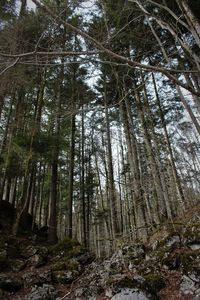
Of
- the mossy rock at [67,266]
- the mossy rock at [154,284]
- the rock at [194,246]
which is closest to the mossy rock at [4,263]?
the mossy rock at [67,266]

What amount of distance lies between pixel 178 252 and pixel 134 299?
157cm

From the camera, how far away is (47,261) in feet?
23.5

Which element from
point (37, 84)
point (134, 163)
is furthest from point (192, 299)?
point (37, 84)

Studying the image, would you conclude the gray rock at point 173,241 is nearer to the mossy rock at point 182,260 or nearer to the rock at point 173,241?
the rock at point 173,241

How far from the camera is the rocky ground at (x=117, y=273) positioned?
4.02 metres

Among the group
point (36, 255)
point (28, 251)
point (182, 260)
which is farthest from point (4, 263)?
point (182, 260)

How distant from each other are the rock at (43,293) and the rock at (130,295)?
4.96 ft

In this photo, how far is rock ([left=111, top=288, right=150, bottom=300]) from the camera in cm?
384

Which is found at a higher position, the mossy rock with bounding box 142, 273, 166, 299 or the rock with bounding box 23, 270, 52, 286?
the rock with bounding box 23, 270, 52, 286

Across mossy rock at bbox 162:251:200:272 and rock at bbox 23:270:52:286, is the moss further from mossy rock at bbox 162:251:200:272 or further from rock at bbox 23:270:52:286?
rock at bbox 23:270:52:286

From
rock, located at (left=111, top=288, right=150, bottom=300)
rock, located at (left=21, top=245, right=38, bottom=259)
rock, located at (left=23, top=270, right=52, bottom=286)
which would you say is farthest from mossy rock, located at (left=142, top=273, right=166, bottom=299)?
rock, located at (left=21, top=245, right=38, bottom=259)

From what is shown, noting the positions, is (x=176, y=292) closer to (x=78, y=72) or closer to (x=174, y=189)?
(x=174, y=189)

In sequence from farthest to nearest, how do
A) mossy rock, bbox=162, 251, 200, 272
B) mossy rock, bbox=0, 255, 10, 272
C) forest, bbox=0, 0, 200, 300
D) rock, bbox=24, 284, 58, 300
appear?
mossy rock, bbox=0, 255, 10, 272
rock, bbox=24, 284, 58, 300
mossy rock, bbox=162, 251, 200, 272
forest, bbox=0, 0, 200, 300

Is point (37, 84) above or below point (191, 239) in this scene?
above
